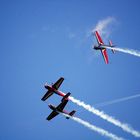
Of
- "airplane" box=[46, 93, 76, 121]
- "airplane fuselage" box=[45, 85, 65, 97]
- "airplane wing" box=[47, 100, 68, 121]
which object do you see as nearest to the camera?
"airplane fuselage" box=[45, 85, 65, 97]

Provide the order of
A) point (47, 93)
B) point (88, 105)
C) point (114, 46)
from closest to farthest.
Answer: point (88, 105) → point (47, 93) → point (114, 46)

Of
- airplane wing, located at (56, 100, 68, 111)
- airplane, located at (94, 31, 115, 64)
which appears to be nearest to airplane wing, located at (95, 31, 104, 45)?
Result: airplane, located at (94, 31, 115, 64)

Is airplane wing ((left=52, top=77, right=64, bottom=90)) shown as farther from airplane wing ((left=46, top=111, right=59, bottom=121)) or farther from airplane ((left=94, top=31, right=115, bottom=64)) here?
airplane ((left=94, top=31, right=115, bottom=64))

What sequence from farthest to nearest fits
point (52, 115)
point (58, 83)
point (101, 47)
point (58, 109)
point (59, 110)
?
1. point (101, 47)
2. point (52, 115)
3. point (59, 110)
4. point (58, 109)
5. point (58, 83)

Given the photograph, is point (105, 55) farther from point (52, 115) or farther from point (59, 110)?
point (52, 115)

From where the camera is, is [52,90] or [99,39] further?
[99,39]

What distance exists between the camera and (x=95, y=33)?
296 feet

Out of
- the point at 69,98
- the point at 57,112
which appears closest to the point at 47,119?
the point at 57,112

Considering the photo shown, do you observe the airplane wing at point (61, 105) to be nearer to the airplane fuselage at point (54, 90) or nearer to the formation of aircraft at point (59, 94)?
the formation of aircraft at point (59, 94)

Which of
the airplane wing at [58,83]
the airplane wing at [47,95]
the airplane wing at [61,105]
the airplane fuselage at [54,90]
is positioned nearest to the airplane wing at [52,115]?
the airplane wing at [61,105]

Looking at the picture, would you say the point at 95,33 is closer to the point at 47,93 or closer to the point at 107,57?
the point at 107,57

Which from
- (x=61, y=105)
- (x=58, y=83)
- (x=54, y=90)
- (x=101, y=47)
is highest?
(x=101, y=47)

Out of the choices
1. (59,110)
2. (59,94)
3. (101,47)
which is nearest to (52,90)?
(59,94)

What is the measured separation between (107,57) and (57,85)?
2239 cm
